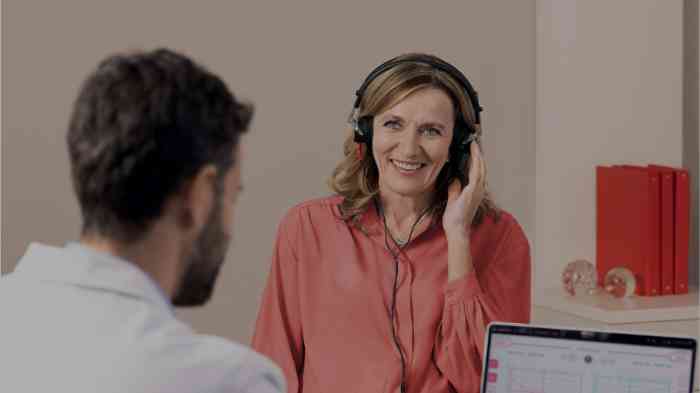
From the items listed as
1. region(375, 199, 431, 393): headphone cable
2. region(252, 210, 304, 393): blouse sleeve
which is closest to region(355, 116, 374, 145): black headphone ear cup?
region(375, 199, 431, 393): headphone cable

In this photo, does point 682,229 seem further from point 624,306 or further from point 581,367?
point 581,367

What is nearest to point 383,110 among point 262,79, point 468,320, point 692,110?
point 468,320

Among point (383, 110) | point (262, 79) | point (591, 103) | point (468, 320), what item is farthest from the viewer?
point (591, 103)

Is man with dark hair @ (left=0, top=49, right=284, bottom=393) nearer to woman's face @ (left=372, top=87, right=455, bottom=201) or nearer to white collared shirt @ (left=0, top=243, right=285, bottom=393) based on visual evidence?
white collared shirt @ (left=0, top=243, right=285, bottom=393)

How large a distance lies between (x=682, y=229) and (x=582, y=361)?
1.82m

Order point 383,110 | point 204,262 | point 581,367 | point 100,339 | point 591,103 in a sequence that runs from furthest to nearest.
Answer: point 591,103
point 383,110
point 581,367
point 204,262
point 100,339

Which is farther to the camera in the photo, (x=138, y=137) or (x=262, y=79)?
(x=262, y=79)

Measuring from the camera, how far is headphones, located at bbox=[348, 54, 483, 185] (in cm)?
212

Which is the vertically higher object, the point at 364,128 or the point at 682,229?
the point at 364,128

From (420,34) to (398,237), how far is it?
1.28 meters

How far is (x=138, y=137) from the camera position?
3.16 ft

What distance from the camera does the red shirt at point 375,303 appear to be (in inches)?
79.4

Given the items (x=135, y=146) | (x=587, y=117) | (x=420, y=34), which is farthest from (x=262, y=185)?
(x=135, y=146)

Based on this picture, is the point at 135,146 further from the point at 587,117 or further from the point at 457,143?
the point at 587,117
